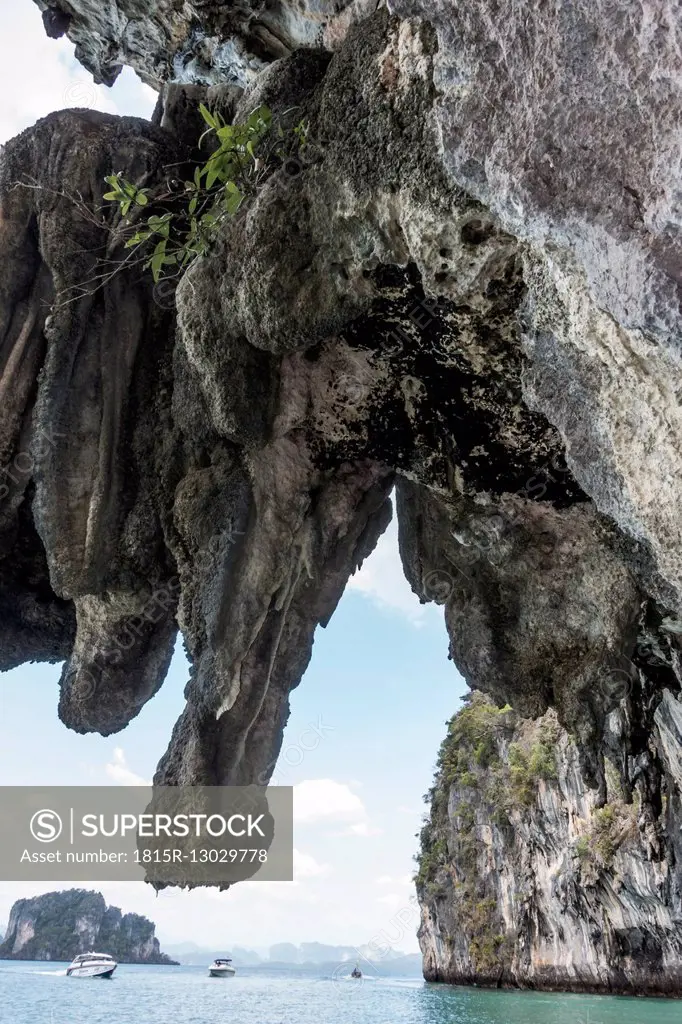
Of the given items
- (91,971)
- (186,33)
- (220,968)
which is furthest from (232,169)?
(220,968)

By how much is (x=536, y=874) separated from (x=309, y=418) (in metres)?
27.6

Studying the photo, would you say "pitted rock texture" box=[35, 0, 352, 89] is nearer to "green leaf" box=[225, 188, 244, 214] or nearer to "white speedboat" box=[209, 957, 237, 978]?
"green leaf" box=[225, 188, 244, 214]

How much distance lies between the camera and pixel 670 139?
1.95m

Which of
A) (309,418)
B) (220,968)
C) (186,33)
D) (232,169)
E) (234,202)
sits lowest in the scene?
(220,968)

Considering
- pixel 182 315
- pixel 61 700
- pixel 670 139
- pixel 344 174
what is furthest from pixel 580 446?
A: pixel 61 700

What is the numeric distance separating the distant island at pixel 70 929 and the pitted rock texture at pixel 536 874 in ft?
270

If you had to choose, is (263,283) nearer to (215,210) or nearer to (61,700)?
(215,210)

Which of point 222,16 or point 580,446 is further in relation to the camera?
point 222,16

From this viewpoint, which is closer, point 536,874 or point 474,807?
point 536,874

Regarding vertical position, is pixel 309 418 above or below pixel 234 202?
below

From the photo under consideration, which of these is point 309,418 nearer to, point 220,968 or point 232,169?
point 232,169

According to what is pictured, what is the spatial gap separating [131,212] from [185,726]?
3.82 m

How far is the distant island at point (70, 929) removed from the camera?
337 feet

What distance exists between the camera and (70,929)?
345ft
